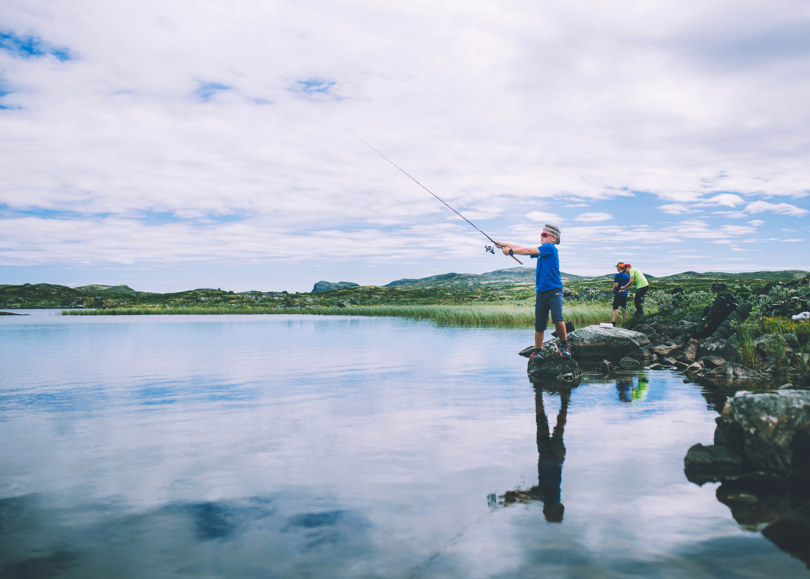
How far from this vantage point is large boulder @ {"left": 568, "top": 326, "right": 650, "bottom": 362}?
15.9 metres

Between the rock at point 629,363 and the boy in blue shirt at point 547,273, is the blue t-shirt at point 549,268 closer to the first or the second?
the boy in blue shirt at point 547,273

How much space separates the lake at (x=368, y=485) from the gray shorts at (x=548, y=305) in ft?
5.22

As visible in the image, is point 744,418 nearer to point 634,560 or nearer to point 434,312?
point 634,560

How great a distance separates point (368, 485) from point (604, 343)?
39.0 feet

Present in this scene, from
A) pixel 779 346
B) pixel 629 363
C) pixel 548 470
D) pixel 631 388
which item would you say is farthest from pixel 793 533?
pixel 629 363

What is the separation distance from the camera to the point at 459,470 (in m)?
6.21

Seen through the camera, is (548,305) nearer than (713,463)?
No

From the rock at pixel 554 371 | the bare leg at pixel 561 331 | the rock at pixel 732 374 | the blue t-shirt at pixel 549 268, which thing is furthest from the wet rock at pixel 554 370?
the rock at pixel 732 374

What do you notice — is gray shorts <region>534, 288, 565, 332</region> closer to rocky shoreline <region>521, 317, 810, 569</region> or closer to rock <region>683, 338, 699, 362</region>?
rocky shoreline <region>521, 317, 810, 569</region>

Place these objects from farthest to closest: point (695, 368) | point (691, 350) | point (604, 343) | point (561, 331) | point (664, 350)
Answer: point (664, 350), point (604, 343), point (691, 350), point (695, 368), point (561, 331)

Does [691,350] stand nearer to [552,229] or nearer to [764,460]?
[552,229]

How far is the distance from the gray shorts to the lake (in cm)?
159

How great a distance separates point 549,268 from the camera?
12.2 m

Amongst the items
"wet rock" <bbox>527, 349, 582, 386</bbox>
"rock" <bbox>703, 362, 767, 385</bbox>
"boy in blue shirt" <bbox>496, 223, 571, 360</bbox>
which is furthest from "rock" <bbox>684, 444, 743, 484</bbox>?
"rock" <bbox>703, 362, 767, 385</bbox>
